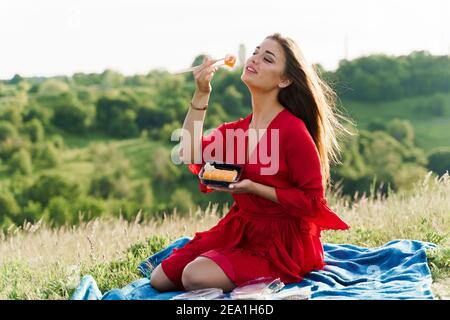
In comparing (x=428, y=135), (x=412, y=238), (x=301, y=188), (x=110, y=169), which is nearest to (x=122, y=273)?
(x=301, y=188)

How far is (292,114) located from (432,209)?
6.52ft

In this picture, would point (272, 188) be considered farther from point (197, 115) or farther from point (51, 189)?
point (51, 189)

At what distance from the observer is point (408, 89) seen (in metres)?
31.8

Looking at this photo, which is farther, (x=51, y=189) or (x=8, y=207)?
(x=51, y=189)

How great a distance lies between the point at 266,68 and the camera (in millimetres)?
3900

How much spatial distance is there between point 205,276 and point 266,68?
4.02 feet

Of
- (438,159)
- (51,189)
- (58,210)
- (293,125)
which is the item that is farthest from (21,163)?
(293,125)

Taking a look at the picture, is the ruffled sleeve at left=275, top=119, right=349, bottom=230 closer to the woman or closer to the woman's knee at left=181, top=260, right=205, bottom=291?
the woman

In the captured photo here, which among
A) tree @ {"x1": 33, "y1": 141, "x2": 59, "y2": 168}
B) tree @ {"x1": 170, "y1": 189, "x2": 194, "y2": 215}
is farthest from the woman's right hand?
tree @ {"x1": 33, "y1": 141, "x2": 59, "y2": 168}

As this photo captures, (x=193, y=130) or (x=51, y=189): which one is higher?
(x=193, y=130)

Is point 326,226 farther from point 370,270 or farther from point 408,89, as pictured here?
point 408,89

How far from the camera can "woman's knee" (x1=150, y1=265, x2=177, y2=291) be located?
3.94 metres

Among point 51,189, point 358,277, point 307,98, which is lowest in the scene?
point 51,189

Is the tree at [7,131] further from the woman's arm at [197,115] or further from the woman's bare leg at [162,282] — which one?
the woman's bare leg at [162,282]
